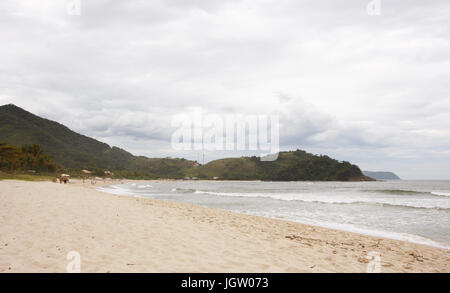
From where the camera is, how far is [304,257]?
7617 millimetres

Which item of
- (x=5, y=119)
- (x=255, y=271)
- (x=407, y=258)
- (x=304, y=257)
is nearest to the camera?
(x=255, y=271)

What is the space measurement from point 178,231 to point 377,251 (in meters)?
7.19

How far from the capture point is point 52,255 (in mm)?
6453

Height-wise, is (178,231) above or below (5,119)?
below
